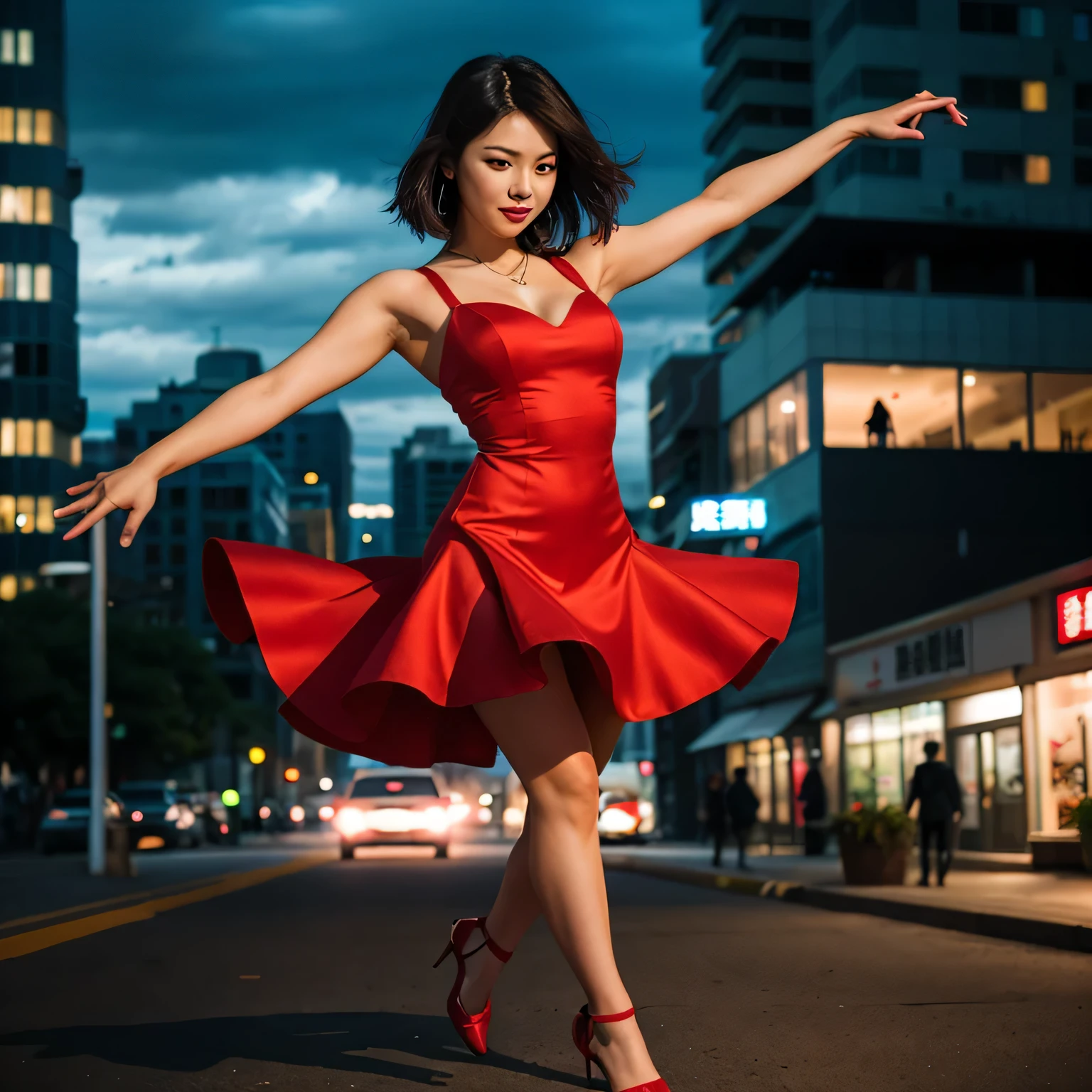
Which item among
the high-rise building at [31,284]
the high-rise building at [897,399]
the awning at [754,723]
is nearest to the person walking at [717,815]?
the high-rise building at [897,399]

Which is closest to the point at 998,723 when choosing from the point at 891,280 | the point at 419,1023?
the point at 891,280

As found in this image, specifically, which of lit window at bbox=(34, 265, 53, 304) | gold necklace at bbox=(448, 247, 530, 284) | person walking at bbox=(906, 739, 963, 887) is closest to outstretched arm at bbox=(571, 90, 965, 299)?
gold necklace at bbox=(448, 247, 530, 284)

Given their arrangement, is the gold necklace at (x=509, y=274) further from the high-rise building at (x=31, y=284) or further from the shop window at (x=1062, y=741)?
the high-rise building at (x=31, y=284)

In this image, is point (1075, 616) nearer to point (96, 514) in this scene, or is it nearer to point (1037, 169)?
point (96, 514)

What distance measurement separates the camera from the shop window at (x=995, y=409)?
41062 millimetres

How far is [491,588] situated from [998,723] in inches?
965

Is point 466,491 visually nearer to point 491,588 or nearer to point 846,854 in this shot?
point 491,588

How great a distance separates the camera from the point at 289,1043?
5.41 m

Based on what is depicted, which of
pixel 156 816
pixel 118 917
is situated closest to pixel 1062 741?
pixel 118 917

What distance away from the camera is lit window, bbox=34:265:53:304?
82000 millimetres

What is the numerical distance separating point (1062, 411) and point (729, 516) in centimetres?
823

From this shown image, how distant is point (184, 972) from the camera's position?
27.6ft

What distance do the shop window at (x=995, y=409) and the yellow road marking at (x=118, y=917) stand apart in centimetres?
2359

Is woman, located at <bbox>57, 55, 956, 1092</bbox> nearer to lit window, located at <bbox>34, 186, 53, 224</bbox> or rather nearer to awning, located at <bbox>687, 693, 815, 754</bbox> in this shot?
awning, located at <bbox>687, 693, 815, 754</bbox>
